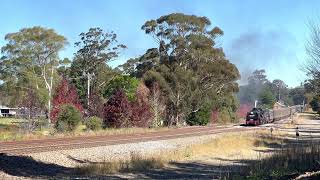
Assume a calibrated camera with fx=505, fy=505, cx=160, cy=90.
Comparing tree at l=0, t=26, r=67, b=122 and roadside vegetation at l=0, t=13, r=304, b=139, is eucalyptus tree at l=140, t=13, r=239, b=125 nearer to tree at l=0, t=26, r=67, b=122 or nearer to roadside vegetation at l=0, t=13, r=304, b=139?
roadside vegetation at l=0, t=13, r=304, b=139

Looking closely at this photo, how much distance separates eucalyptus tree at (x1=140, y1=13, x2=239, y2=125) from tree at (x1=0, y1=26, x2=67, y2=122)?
1932 cm

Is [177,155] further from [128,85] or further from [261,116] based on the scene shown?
[261,116]

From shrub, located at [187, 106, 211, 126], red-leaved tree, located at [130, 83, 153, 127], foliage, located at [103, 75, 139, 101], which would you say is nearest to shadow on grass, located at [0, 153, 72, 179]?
red-leaved tree, located at [130, 83, 153, 127]

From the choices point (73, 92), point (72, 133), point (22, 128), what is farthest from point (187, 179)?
point (73, 92)

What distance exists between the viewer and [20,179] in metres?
15.7

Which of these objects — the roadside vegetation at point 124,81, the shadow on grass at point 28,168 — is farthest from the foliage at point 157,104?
the shadow on grass at point 28,168

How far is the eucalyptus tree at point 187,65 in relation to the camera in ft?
199

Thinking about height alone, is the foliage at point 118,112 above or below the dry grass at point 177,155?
above

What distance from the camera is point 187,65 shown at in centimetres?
6381

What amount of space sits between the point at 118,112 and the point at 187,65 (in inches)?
769

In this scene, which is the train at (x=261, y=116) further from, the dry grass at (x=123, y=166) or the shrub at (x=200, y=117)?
the dry grass at (x=123, y=166)

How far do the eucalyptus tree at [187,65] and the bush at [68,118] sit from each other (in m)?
19.7

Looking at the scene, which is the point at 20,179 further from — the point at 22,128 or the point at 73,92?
the point at 73,92

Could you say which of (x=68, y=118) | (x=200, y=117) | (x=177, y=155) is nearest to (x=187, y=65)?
(x=200, y=117)
